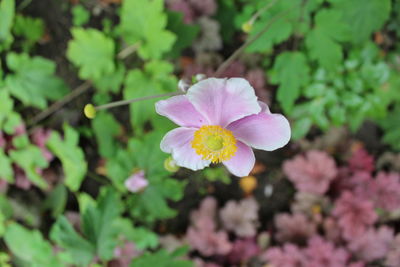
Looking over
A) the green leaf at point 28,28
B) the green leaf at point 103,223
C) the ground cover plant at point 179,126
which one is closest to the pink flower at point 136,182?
the ground cover plant at point 179,126

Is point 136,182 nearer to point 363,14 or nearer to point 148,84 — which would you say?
point 148,84

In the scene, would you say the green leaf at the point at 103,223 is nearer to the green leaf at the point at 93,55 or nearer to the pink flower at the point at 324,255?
the green leaf at the point at 93,55

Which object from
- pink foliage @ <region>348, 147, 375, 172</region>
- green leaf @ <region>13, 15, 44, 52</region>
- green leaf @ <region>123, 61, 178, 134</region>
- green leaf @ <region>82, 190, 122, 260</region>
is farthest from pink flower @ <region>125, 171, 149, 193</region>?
pink foliage @ <region>348, 147, 375, 172</region>

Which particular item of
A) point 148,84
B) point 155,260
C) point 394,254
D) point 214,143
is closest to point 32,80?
point 148,84

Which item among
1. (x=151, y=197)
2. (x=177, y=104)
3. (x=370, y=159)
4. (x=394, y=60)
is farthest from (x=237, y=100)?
(x=370, y=159)

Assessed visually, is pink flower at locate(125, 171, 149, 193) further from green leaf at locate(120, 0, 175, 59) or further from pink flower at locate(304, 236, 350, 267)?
pink flower at locate(304, 236, 350, 267)

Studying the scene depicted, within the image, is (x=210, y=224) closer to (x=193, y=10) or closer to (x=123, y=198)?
(x=123, y=198)
